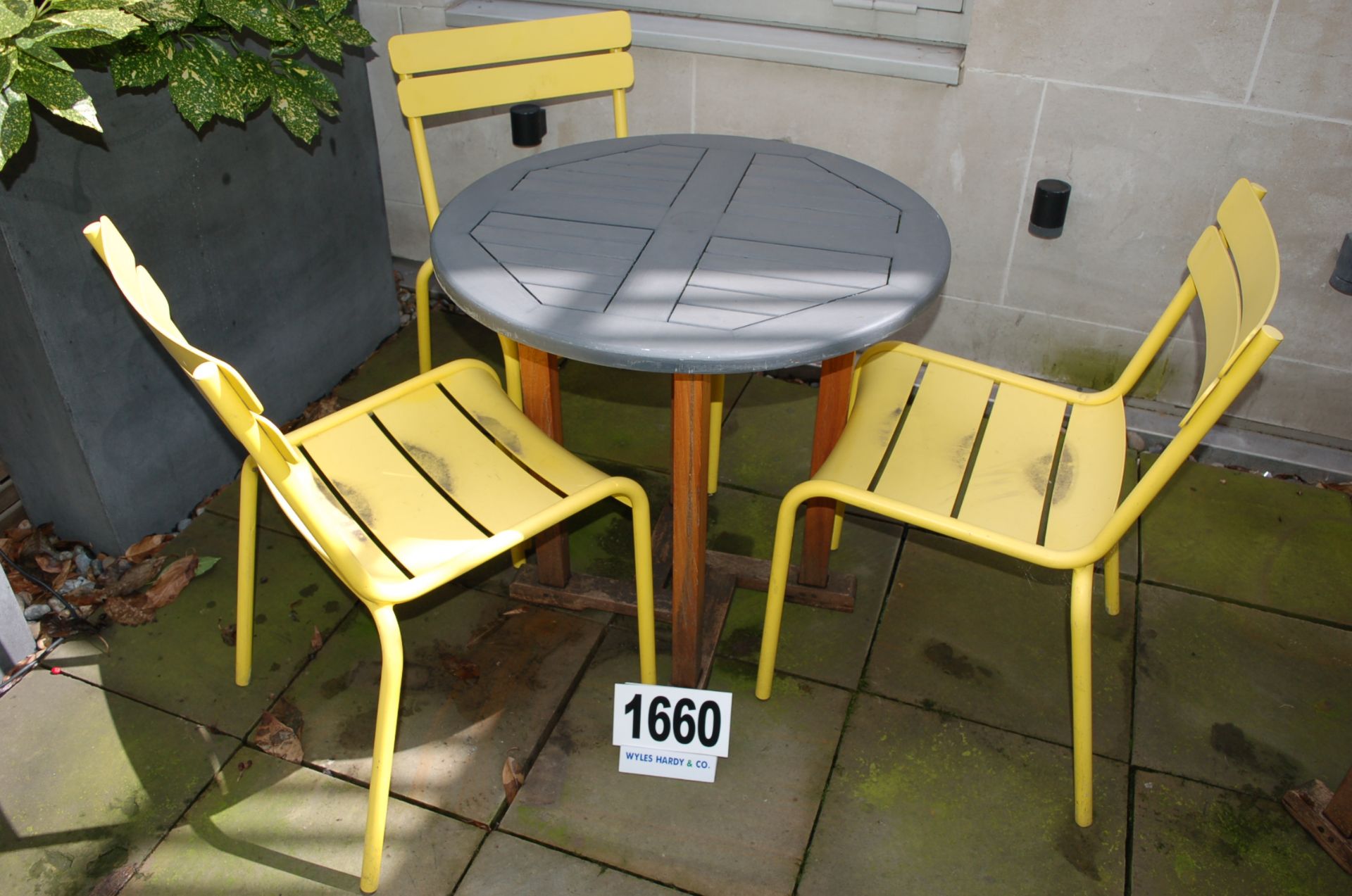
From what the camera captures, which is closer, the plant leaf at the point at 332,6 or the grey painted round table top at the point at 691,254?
the grey painted round table top at the point at 691,254

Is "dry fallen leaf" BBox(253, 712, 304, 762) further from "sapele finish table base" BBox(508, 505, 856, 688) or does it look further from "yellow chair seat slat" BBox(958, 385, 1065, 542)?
"yellow chair seat slat" BBox(958, 385, 1065, 542)

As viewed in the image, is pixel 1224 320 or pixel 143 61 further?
pixel 143 61

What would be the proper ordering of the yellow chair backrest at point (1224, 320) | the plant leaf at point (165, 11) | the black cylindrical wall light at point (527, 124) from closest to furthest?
the yellow chair backrest at point (1224, 320), the plant leaf at point (165, 11), the black cylindrical wall light at point (527, 124)

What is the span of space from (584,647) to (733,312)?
990 mm

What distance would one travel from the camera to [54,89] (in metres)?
2.00

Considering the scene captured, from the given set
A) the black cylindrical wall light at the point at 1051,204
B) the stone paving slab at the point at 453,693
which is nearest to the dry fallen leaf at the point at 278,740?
the stone paving slab at the point at 453,693

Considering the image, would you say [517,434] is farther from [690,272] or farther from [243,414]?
[243,414]

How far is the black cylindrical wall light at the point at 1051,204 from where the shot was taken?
2854 millimetres

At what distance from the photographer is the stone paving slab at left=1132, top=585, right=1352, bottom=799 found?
7.12 ft

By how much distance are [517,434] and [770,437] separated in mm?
1182

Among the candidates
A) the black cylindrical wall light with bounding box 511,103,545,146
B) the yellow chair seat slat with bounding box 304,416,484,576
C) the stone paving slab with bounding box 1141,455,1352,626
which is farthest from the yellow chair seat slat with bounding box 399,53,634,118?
the stone paving slab with bounding box 1141,455,1352,626

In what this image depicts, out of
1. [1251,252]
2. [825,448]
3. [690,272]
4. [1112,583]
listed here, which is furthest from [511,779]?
[1251,252]

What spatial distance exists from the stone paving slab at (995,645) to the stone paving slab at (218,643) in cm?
132

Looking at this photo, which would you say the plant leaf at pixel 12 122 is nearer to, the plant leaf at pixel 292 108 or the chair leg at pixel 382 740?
the plant leaf at pixel 292 108
